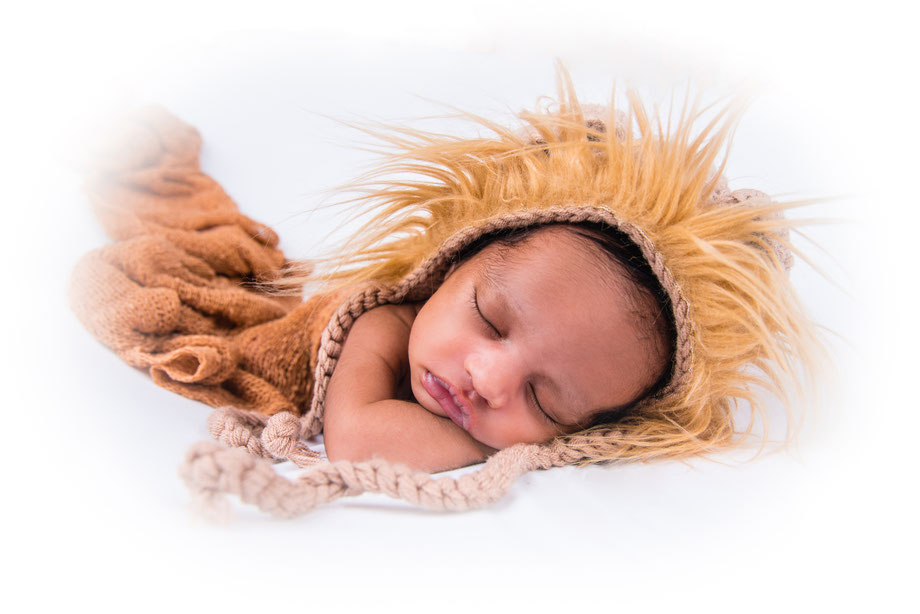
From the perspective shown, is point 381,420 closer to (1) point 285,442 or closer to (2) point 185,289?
(1) point 285,442

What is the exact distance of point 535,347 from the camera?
1074 mm

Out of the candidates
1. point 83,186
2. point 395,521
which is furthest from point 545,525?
point 83,186

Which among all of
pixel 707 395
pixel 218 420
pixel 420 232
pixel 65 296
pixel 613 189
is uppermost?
pixel 613 189

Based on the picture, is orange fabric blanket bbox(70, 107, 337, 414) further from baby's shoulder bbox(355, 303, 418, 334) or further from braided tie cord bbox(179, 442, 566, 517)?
braided tie cord bbox(179, 442, 566, 517)

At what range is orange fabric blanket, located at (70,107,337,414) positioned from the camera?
127 cm

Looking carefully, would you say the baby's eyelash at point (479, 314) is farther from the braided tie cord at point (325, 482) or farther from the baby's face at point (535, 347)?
the braided tie cord at point (325, 482)

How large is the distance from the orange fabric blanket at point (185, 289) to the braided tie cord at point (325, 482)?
1.84 feet

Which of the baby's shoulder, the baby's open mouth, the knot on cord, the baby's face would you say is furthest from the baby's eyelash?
the knot on cord

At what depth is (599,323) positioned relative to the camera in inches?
42.8

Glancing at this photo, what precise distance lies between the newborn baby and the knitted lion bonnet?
0.15 feet

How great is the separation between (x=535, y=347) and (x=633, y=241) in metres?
0.30

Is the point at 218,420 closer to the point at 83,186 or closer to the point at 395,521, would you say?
the point at 395,521

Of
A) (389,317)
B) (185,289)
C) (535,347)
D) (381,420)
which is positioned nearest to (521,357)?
(535,347)

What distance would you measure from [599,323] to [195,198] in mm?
1362
